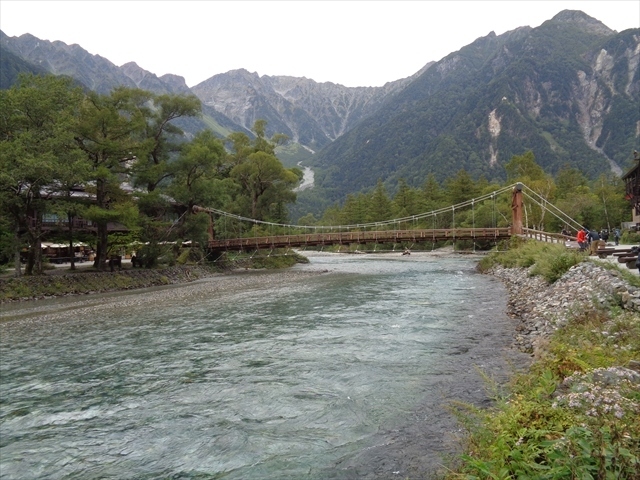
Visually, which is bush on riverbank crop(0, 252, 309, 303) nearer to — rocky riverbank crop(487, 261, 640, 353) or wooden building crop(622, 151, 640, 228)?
rocky riverbank crop(487, 261, 640, 353)

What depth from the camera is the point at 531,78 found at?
18788cm

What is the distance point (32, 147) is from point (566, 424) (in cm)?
2366

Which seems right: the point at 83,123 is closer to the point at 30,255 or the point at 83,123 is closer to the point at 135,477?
the point at 30,255

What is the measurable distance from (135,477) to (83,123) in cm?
2471

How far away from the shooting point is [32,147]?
2044 centimetres

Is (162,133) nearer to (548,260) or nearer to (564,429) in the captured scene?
(548,260)

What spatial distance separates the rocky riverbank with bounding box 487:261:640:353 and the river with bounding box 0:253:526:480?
20.5 inches

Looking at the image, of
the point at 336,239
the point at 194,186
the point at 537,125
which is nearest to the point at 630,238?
the point at 336,239

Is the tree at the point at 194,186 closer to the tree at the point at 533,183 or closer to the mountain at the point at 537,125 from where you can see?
the tree at the point at 533,183

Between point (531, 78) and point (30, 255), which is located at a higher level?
point (531, 78)

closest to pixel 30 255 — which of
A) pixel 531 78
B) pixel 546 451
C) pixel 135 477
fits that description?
pixel 135 477

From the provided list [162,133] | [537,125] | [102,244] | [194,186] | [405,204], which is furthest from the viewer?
[537,125]

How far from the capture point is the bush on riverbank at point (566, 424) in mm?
2947

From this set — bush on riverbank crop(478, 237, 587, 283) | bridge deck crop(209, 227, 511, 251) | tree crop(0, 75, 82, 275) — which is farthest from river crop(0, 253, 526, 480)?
bridge deck crop(209, 227, 511, 251)
